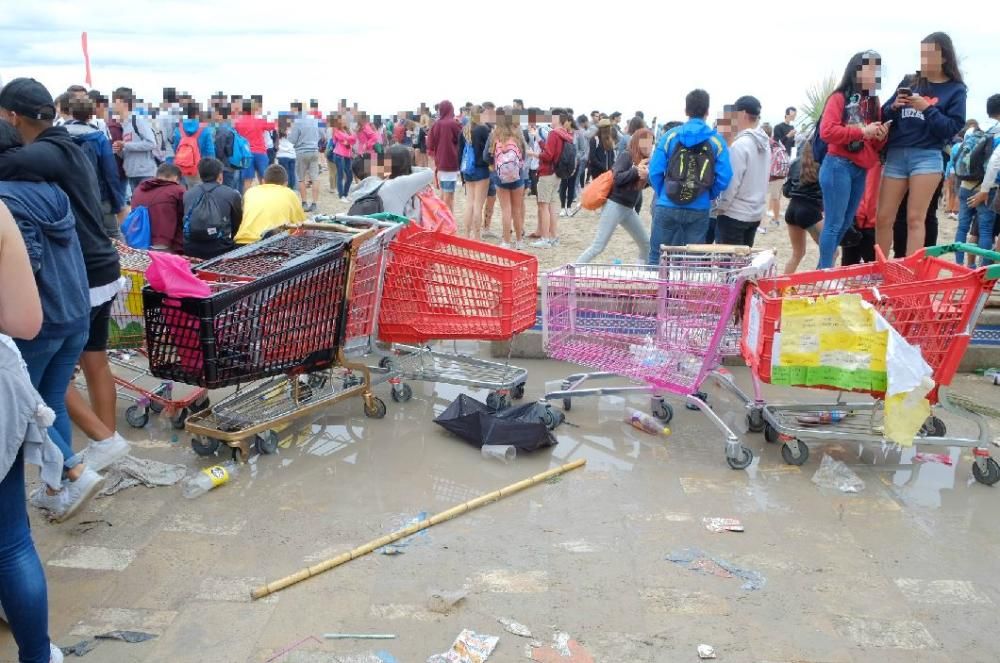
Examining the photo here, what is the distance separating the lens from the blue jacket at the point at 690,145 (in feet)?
21.5

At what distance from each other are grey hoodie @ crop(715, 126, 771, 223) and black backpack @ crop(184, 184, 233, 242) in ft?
13.1

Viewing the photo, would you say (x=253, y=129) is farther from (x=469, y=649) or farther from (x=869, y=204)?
(x=469, y=649)

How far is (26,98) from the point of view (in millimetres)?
3818

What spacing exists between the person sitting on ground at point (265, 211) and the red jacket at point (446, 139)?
5.83 metres

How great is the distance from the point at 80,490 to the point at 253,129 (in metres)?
10.1

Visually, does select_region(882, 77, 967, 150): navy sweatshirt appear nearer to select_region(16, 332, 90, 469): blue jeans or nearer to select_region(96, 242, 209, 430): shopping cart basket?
select_region(96, 242, 209, 430): shopping cart basket

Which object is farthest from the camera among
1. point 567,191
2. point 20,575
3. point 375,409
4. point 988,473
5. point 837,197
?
point 567,191

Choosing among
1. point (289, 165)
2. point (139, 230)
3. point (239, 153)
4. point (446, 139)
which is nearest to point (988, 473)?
point (139, 230)

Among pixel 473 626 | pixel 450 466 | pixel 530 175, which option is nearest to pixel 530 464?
pixel 450 466

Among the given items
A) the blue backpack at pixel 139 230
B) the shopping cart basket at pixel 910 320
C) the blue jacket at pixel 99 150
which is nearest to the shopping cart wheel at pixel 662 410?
the shopping cart basket at pixel 910 320

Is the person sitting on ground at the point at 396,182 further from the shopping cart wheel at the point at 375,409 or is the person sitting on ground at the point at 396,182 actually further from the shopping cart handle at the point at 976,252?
the shopping cart handle at the point at 976,252

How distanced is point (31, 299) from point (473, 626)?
2.00 m

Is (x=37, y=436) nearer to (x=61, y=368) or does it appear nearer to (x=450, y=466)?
(x=61, y=368)

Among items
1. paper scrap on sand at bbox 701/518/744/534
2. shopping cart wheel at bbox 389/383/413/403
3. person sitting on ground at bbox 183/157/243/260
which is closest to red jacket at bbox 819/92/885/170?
paper scrap on sand at bbox 701/518/744/534
